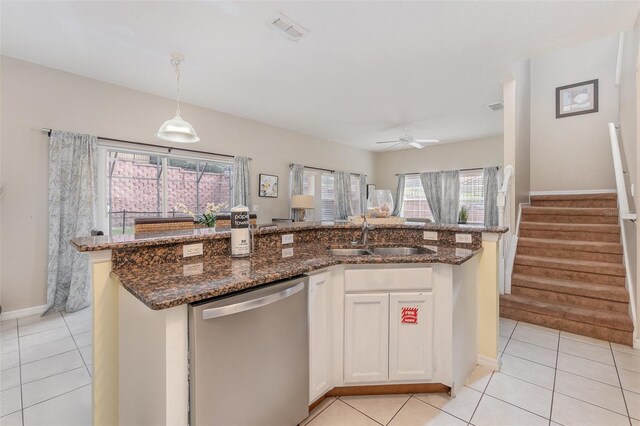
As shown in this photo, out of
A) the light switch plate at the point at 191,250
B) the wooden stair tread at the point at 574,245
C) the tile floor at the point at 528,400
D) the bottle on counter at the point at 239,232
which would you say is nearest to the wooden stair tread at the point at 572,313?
the tile floor at the point at 528,400

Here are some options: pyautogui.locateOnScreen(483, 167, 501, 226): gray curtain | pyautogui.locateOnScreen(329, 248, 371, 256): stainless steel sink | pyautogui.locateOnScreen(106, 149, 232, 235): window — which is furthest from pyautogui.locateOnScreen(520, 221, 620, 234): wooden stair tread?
pyautogui.locateOnScreen(106, 149, 232, 235): window

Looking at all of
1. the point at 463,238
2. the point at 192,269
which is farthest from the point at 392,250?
the point at 192,269

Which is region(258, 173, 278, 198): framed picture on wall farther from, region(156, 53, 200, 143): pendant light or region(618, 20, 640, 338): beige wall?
region(618, 20, 640, 338): beige wall

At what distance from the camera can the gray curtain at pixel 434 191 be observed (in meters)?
6.83

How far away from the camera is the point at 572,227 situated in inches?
141

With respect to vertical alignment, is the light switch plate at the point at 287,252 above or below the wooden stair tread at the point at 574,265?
above

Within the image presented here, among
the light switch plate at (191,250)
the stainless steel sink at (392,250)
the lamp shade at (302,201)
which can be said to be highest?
the lamp shade at (302,201)

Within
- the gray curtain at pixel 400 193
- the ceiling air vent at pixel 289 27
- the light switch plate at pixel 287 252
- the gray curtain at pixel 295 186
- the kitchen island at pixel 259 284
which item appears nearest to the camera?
the kitchen island at pixel 259 284

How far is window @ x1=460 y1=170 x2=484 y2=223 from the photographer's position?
641 centimetres

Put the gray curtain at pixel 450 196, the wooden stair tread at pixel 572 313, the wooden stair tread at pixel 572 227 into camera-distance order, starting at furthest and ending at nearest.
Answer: the gray curtain at pixel 450 196, the wooden stair tread at pixel 572 227, the wooden stair tread at pixel 572 313

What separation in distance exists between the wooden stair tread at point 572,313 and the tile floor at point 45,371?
148 inches

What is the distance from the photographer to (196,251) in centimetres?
165

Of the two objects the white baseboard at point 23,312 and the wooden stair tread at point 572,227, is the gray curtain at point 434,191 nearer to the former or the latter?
the wooden stair tread at point 572,227

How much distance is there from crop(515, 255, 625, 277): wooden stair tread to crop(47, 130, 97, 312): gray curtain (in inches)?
208
